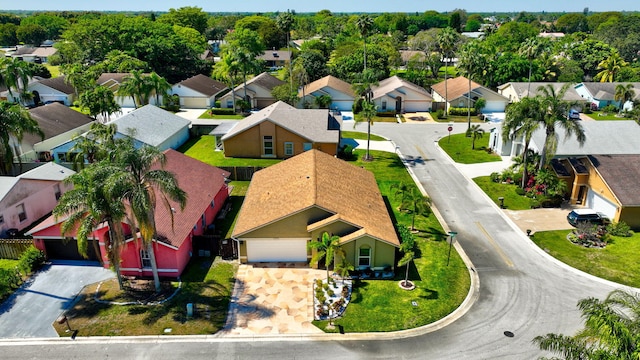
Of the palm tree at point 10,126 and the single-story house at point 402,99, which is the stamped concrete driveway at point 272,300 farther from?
the single-story house at point 402,99

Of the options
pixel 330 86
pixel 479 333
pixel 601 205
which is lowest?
pixel 479 333

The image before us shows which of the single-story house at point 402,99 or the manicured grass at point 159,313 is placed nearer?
the manicured grass at point 159,313

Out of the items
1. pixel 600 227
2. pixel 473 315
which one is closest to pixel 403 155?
pixel 600 227

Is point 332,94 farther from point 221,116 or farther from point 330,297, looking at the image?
point 330,297

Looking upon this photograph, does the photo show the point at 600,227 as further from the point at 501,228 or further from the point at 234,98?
the point at 234,98

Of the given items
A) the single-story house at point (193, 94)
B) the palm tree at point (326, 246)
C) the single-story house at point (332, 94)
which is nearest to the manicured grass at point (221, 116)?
the single-story house at point (193, 94)

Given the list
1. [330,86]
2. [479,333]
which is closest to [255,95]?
[330,86]
